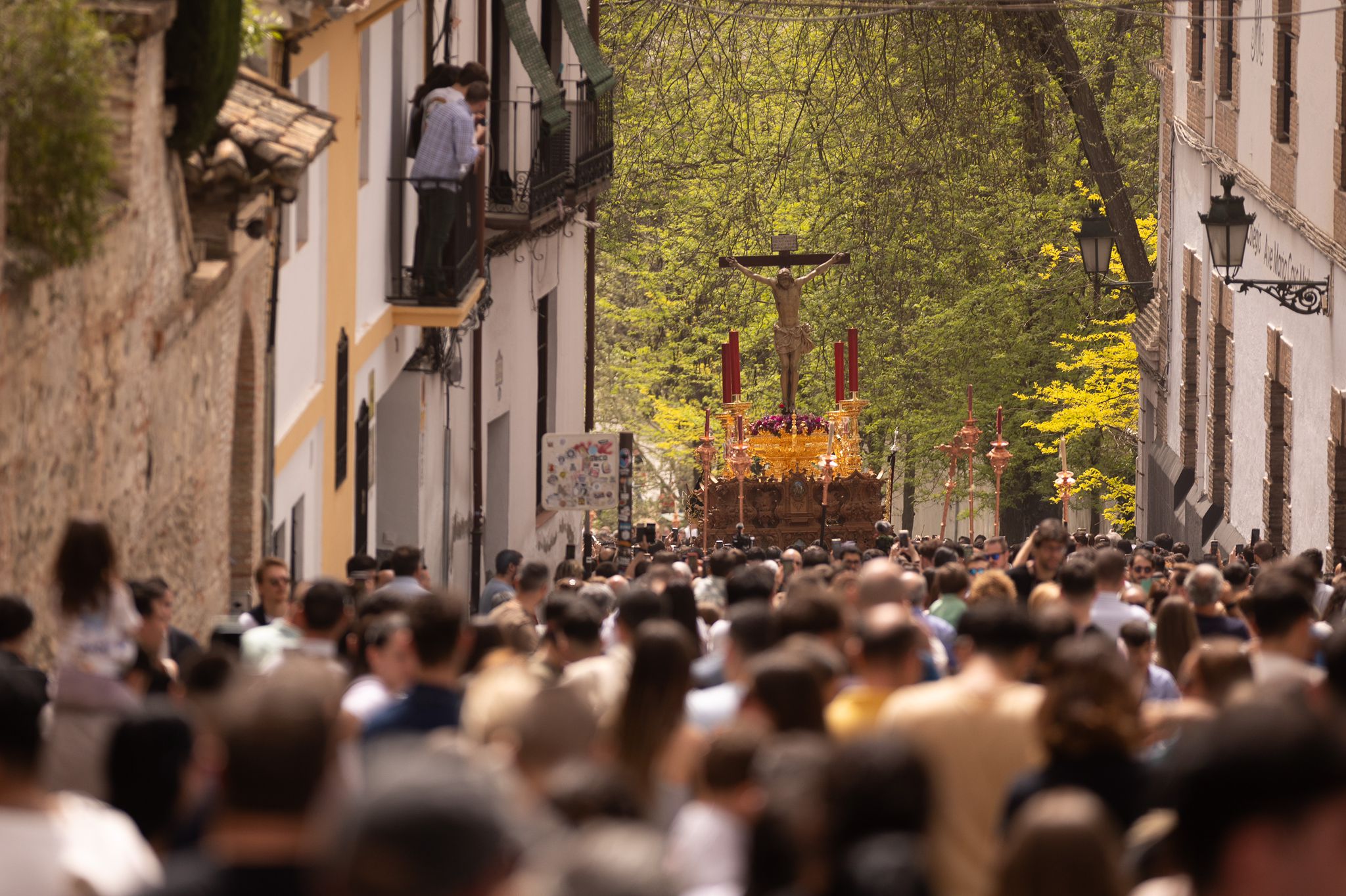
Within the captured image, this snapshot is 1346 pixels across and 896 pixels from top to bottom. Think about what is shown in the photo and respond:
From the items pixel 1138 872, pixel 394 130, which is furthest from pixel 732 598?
pixel 394 130

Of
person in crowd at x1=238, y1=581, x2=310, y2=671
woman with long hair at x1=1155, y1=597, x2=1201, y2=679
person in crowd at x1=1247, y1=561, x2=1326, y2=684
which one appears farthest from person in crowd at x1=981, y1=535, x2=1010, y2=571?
Answer: person in crowd at x1=1247, y1=561, x2=1326, y2=684

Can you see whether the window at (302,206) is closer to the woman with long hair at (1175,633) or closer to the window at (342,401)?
the window at (342,401)

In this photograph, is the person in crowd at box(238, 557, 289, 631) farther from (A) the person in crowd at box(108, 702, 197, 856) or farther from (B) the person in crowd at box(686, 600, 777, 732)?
(A) the person in crowd at box(108, 702, 197, 856)

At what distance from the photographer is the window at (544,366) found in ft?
103

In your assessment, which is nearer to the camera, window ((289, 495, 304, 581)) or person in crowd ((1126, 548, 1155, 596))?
person in crowd ((1126, 548, 1155, 596))

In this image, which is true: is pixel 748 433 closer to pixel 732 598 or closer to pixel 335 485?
pixel 335 485

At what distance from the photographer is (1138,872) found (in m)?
5.55

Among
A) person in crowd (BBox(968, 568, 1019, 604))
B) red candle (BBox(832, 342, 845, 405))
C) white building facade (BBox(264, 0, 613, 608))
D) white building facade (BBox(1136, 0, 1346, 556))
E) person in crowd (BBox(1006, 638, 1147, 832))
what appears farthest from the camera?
red candle (BBox(832, 342, 845, 405))

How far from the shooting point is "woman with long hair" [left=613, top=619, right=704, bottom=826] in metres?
6.13

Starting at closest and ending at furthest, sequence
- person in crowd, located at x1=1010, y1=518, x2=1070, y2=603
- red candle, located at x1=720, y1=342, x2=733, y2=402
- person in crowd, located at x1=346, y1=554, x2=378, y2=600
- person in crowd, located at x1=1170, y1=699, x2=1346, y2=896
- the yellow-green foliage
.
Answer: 1. person in crowd, located at x1=1170, y1=699, x2=1346, y2=896
2. the yellow-green foliage
3. person in crowd, located at x1=1010, y1=518, x2=1070, y2=603
4. person in crowd, located at x1=346, y1=554, x2=378, y2=600
5. red candle, located at x1=720, y1=342, x2=733, y2=402

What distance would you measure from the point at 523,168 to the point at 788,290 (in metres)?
7.08

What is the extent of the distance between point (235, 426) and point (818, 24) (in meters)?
20.3

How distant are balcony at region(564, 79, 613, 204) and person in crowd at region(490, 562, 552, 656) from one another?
17301mm

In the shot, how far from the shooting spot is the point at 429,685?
266 inches
